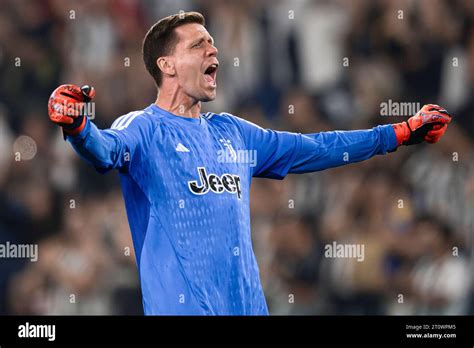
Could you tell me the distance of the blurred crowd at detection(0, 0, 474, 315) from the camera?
9.05 m

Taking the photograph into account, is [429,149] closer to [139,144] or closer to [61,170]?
[61,170]

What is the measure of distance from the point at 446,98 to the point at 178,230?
500 cm

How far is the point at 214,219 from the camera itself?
5.56 meters

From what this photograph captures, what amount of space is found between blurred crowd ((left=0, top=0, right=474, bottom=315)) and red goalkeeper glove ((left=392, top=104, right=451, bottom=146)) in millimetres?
2746

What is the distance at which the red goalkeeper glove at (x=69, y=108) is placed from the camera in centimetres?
484

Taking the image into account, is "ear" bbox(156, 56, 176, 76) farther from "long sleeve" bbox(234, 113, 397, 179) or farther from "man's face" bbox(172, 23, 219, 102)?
"long sleeve" bbox(234, 113, 397, 179)

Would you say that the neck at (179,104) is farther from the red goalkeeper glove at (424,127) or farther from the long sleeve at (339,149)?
the red goalkeeper glove at (424,127)

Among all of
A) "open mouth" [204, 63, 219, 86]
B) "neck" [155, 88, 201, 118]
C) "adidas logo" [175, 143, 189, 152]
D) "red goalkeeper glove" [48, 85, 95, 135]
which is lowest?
"adidas logo" [175, 143, 189, 152]

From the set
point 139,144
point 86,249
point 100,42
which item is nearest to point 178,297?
point 139,144

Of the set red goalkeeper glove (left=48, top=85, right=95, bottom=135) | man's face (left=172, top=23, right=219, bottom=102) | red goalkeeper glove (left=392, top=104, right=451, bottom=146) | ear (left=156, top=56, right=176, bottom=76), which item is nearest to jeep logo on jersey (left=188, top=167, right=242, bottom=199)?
man's face (left=172, top=23, right=219, bottom=102)

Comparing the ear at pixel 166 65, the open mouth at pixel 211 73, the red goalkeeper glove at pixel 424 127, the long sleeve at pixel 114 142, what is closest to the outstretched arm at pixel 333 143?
the red goalkeeper glove at pixel 424 127

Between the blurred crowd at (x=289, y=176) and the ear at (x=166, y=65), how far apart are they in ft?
11.0

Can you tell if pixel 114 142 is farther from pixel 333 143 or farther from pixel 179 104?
pixel 333 143

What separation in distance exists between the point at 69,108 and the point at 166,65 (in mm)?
1199
